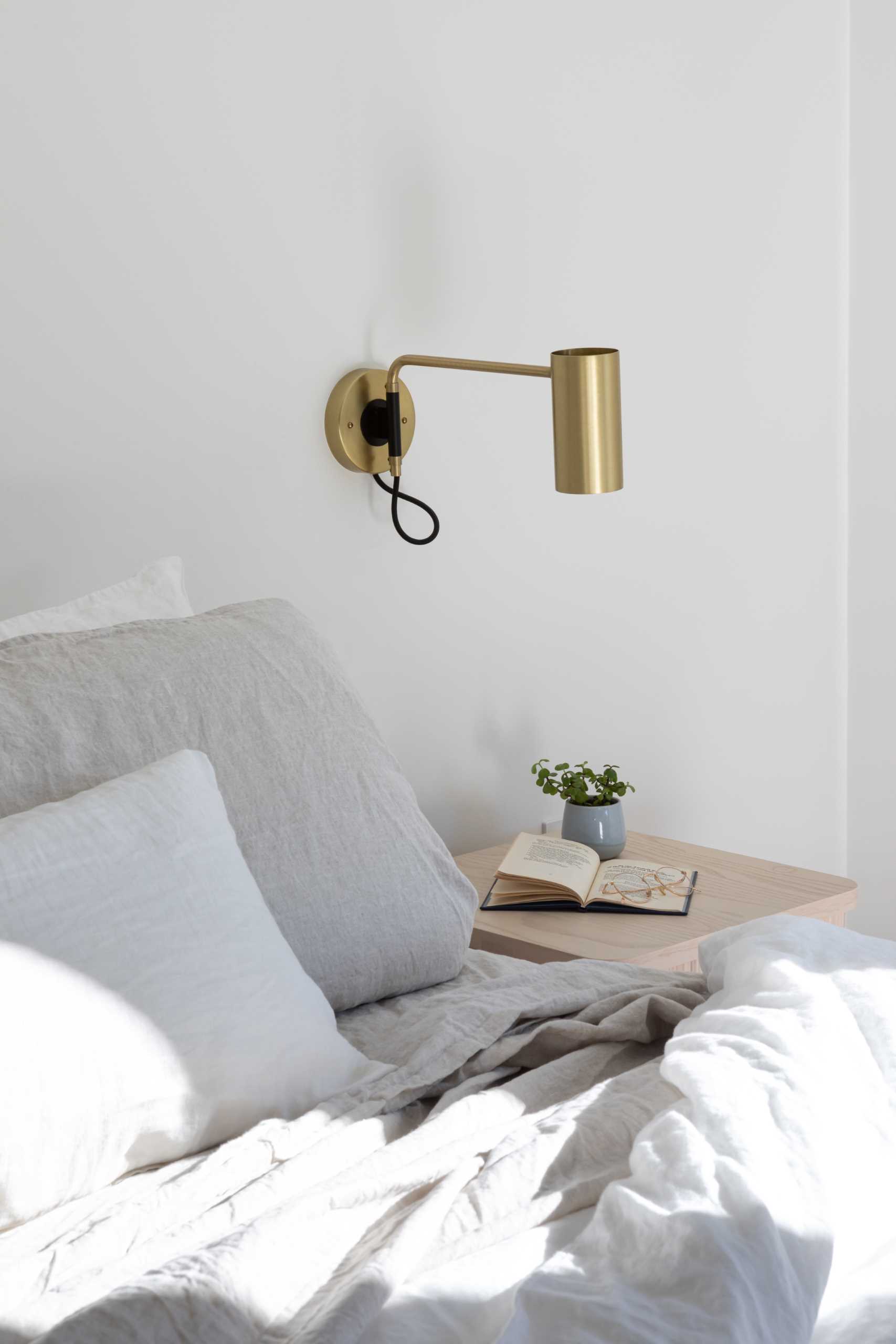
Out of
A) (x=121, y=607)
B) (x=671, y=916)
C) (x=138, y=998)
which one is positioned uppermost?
(x=121, y=607)

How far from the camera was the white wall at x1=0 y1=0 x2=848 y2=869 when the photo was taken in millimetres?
1679

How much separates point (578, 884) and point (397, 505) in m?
0.63

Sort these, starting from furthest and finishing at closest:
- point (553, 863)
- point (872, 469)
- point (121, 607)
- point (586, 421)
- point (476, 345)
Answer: point (872, 469) → point (476, 345) → point (553, 863) → point (586, 421) → point (121, 607)

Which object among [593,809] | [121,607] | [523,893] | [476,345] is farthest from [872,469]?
[121,607]

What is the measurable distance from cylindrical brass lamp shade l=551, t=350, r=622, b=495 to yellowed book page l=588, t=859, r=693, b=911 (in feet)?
1.85

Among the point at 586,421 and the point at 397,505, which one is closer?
the point at 586,421

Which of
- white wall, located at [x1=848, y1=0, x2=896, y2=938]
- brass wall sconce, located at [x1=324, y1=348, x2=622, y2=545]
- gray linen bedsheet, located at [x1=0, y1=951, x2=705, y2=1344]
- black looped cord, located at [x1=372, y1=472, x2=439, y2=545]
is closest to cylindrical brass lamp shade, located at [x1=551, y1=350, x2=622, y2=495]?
brass wall sconce, located at [x1=324, y1=348, x2=622, y2=545]

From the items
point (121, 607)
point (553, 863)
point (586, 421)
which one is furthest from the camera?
point (553, 863)

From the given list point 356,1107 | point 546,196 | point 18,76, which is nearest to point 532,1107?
point 356,1107

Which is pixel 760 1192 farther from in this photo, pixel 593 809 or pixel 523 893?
pixel 593 809

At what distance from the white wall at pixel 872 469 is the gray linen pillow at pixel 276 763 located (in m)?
1.80

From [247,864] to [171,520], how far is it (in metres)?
0.70

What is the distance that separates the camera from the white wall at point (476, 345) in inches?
66.1

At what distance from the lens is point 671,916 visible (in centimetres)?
183
